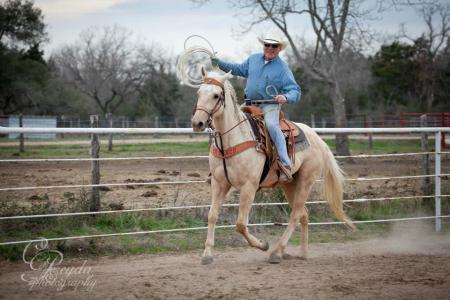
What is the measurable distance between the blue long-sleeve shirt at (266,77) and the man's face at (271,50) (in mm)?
61

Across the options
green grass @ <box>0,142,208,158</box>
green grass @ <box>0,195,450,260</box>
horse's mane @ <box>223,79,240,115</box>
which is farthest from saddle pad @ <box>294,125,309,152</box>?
green grass @ <box>0,142,208,158</box>

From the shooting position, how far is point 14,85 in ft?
124

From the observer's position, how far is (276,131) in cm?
609

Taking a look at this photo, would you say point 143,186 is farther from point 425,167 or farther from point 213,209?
point 425,167

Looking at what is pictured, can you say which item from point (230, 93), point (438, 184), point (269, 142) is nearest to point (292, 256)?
point (269, 142)

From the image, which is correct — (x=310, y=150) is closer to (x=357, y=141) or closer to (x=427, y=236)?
(x=427, y=236)

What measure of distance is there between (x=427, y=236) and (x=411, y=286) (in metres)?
3.49

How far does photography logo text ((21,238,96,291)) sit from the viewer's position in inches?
196

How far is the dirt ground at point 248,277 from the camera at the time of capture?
4.71 metres

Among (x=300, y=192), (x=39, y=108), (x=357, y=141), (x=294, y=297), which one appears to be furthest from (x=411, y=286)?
(x=39, y=108)

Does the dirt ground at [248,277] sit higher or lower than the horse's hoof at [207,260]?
lower

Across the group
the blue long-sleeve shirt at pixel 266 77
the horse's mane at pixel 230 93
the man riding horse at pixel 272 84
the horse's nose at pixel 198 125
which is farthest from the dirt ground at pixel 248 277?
the blue long-sleeve shirt at pixel 266 77

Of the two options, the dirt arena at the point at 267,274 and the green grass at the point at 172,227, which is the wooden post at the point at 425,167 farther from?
the dirt arena at the point at 267,274

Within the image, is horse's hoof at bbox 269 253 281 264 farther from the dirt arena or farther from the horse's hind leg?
the horse's hind leg
